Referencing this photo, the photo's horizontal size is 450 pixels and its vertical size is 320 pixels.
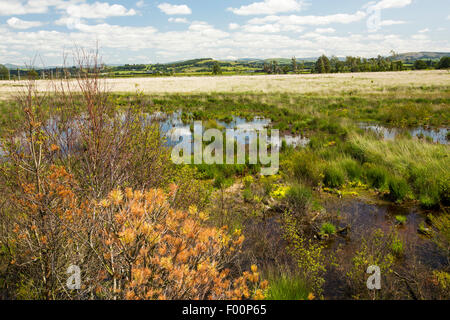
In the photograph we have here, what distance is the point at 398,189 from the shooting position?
7.51 meters

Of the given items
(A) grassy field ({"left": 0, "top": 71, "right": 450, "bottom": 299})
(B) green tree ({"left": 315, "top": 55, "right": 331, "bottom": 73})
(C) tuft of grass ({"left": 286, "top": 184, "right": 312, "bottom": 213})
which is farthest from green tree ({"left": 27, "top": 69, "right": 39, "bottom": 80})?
(B) green tree ({"left": 315, "top": 55, "right": 331, "bottom": 73})

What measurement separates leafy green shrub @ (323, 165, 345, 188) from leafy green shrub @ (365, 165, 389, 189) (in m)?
0.79

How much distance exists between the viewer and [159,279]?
2.84 m

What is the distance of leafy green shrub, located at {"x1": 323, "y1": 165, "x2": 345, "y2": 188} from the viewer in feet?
27.7

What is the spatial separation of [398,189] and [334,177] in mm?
1728

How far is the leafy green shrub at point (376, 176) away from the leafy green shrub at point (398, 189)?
0.30 meters

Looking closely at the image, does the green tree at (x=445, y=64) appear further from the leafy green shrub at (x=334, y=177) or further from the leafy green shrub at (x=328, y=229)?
the leafy green shrub at (x=328, y=229)

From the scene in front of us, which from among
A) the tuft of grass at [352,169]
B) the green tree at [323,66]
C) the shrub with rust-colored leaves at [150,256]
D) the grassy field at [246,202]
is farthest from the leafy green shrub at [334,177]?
the green tree at [323,66]

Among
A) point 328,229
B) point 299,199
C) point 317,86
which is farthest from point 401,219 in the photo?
point 317,86

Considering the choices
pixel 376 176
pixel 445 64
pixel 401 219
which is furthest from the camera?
pixel 445 64

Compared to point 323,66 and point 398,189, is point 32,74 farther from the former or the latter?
point 323,66
